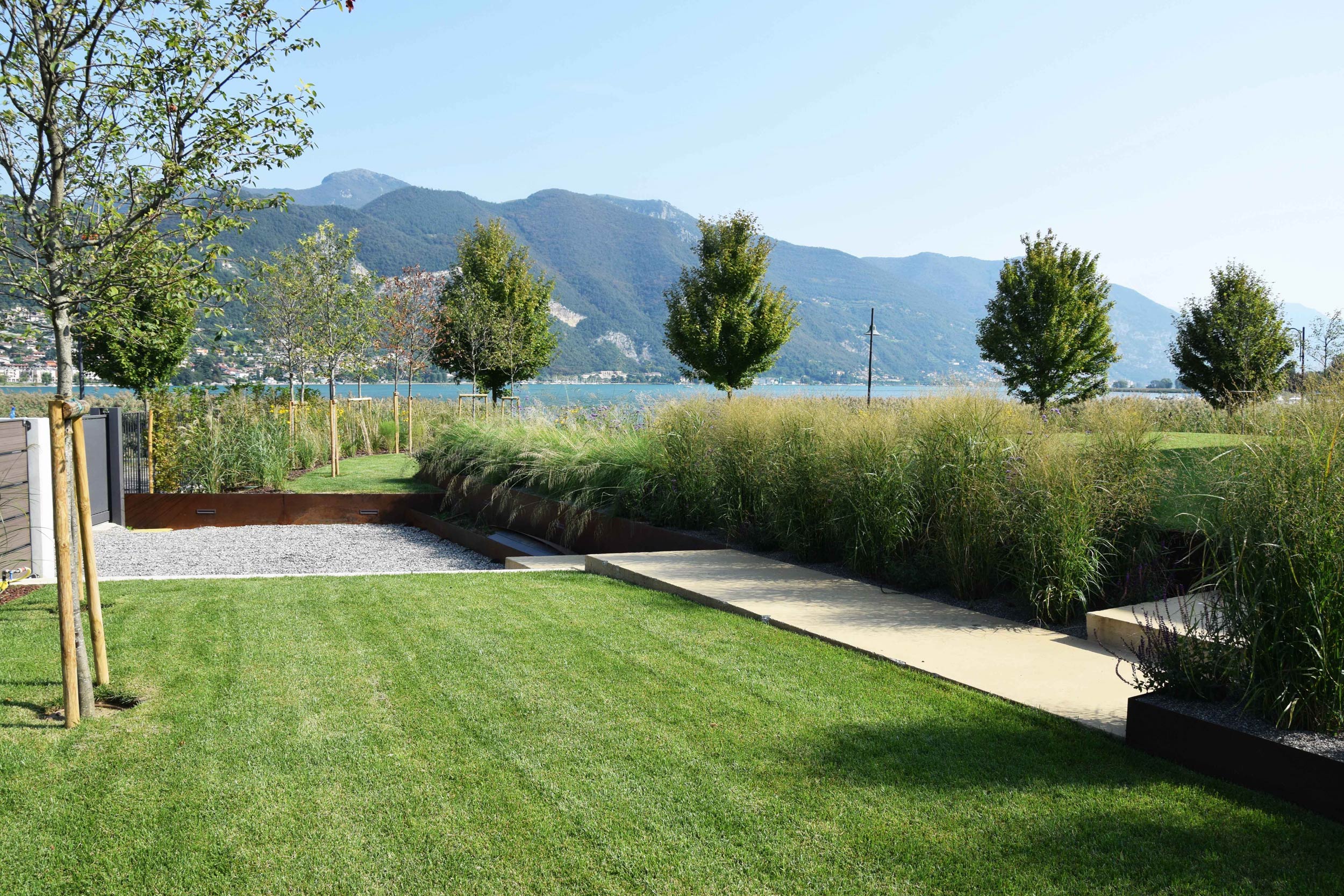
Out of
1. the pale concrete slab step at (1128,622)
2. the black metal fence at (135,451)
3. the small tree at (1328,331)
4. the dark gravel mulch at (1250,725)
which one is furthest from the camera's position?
the small tree at (1328,331)

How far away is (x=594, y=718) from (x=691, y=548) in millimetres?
3784

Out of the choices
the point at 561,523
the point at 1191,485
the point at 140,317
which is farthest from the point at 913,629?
the point at 561,523

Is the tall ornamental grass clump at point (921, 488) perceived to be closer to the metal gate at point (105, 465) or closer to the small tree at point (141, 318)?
the small tree at point (141, 318)

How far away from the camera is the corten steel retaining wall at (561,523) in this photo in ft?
24.4

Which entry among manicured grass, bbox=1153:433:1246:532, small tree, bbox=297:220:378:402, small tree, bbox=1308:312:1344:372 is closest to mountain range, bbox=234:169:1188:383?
small tree, bbox=297:220:378:402

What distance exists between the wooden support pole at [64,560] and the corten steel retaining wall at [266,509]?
28.1 feet

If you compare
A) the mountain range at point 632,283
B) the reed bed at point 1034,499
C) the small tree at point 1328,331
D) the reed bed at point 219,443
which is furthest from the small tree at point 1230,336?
A: the mountain range at point 632,283

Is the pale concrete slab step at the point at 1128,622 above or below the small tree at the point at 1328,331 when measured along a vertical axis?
below

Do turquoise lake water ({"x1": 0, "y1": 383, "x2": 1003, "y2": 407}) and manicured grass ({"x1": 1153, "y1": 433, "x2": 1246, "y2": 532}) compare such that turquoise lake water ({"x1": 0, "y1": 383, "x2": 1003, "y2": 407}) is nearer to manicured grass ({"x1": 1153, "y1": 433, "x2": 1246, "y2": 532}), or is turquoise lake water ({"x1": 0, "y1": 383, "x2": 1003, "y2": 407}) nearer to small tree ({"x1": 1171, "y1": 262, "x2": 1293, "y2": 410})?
manicured grass ({"x1": 1153, "y1": 433, "x2": 1246, "y2": 532})

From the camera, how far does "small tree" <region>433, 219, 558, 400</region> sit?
22.0 meters

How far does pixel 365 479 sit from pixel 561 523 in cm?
586

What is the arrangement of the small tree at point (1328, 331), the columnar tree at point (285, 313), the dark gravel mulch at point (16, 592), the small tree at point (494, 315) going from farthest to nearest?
the small tree at point (494, 315), the small tree at point (1328, 331), the columnar tree at point (285, 313), the dark gravel mulch at point (16, 592)

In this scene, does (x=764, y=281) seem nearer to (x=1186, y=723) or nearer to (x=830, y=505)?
(x=830, y=505)

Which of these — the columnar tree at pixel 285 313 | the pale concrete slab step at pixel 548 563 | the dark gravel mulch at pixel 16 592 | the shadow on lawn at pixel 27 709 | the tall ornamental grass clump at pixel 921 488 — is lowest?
the pale concrete slab step at pixel 548 563
